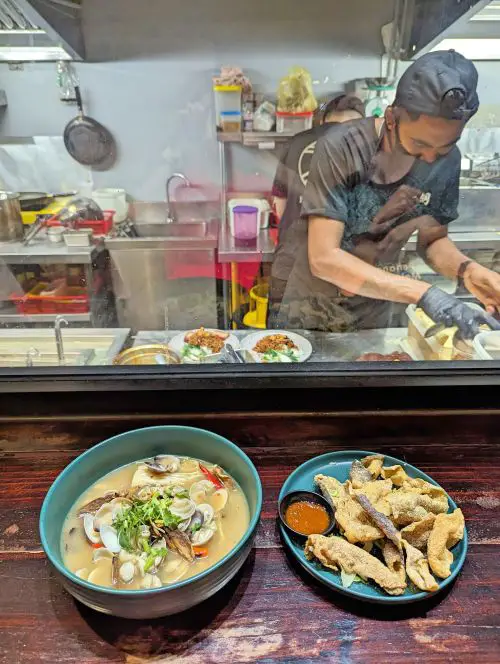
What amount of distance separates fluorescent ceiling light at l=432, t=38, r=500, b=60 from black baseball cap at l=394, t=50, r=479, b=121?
10 cm

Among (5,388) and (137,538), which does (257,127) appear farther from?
(137,538)

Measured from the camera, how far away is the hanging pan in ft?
11.8

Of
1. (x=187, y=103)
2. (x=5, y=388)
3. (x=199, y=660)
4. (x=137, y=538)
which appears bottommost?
(x=199, y=660)

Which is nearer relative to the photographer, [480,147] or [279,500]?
[279,500]

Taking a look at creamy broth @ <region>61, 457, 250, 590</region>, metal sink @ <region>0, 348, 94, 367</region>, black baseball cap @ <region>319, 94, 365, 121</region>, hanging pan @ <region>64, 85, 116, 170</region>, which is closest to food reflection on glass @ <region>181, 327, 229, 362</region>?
metal sink @ <region>0, 348, 94, 367</region>

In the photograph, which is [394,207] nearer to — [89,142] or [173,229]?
[173,229]

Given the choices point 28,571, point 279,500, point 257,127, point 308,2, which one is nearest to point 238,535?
point 279,500

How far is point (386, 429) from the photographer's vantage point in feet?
3.75

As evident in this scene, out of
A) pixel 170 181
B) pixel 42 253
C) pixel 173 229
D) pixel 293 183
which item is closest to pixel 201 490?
pixel 293 183

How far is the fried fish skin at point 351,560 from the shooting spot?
0.79 m

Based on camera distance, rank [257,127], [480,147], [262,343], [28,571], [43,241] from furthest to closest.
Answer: [257,127] < [43,241] < [480,147] < [262,343] < [28,571]

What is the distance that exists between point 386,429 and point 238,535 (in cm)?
47

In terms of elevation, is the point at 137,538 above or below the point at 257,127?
below

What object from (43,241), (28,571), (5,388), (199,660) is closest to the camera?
(199,660)
